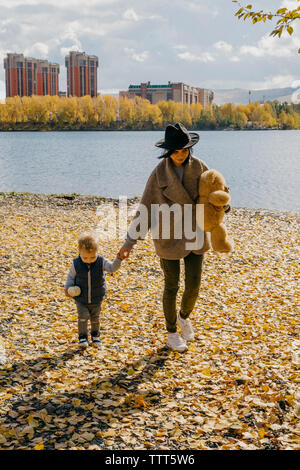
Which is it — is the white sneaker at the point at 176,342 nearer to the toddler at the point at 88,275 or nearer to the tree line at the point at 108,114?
the toddler at the point at 88,275

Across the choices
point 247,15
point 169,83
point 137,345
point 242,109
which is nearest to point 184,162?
point 247,15

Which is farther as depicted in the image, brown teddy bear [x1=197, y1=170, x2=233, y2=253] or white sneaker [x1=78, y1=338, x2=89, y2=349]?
white sneaker [x1=78, y1=338, x2=89, y2=349]

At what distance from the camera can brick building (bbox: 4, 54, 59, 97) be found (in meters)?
178

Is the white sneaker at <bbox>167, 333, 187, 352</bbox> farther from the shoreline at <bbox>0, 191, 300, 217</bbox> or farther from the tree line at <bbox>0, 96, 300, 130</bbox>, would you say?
the tree line at <bbox>0, 96, 300, 130</bbox>

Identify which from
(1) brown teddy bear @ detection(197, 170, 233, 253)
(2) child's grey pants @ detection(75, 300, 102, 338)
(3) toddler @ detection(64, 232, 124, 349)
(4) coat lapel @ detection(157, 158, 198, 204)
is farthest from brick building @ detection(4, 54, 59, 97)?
(1) brown teddy bear @ detection(197, 170, 233, 253)

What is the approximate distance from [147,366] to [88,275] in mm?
1080

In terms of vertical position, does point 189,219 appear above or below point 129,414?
above

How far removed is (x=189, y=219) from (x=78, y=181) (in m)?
27.8

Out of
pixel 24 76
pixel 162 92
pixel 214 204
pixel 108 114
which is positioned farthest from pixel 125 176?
pixel 24 76

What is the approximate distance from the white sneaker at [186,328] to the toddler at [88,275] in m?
0.92

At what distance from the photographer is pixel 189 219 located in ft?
15.8

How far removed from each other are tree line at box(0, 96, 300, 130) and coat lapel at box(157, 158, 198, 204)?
345ft

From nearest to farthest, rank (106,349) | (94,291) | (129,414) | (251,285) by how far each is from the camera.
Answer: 1. (129,414)
2. (94,291)
3. (106,349)
4. (251,285)

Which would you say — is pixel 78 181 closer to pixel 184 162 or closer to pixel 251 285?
pixel 251 285
